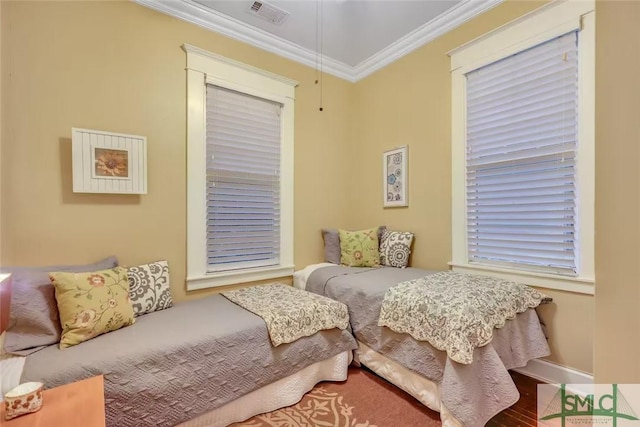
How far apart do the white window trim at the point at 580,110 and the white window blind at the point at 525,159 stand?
0.15ft

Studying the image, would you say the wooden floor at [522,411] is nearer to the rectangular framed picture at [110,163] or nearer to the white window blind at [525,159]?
the white window blind at [525,159]

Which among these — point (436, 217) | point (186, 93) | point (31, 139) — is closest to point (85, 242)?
point (31, 139)

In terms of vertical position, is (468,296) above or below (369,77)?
below

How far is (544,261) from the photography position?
2.04m

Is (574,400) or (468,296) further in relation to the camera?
(574,400)

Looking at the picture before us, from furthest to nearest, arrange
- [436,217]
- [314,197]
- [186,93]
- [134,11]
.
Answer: [314,197], [436,217], [186,93], [134,11]

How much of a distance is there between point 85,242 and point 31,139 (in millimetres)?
730

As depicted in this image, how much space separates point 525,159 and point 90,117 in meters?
3.23

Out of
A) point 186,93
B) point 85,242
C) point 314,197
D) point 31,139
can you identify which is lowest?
point 85,242

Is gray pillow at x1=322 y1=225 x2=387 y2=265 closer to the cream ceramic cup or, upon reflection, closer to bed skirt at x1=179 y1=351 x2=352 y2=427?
bed skirt at x1=179 y1=351 x2=352 y2=427

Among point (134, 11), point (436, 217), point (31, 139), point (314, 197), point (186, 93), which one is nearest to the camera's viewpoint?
point (31, 139)

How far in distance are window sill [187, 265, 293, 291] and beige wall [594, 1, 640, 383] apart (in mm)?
2463

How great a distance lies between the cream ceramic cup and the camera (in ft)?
2.95

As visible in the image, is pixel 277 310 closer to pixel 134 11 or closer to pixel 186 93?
pixel 186 93
